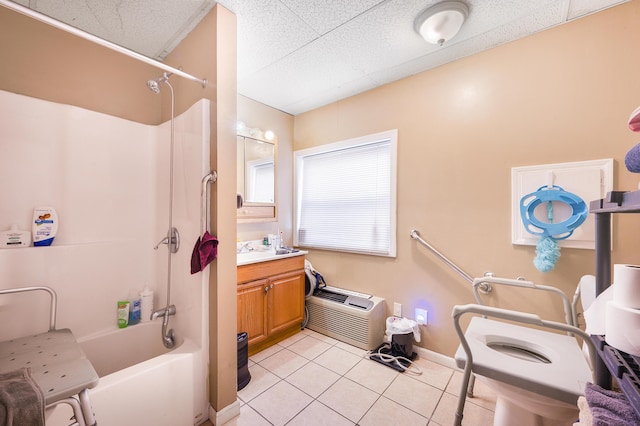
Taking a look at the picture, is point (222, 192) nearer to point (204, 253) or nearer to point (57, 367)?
point (204, 253)

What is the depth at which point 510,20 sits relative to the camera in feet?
→ 5.30

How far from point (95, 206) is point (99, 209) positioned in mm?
29

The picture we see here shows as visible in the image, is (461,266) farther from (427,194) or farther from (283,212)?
(283,212)

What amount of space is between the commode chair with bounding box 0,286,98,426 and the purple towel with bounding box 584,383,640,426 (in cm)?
150

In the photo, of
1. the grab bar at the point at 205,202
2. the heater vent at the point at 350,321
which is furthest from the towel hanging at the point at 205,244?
the heater vent at the point at 350,321

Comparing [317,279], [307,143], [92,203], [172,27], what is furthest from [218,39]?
[317,279]

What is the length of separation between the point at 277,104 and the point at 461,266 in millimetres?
2463

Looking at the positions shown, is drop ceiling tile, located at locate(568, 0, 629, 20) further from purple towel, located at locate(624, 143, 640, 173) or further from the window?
purple towel, located at locate(624, 143, 640, 173)

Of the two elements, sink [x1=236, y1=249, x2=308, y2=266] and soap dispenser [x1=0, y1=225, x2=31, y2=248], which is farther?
sink [x1=236, y1=249, x2=308, y2=266]

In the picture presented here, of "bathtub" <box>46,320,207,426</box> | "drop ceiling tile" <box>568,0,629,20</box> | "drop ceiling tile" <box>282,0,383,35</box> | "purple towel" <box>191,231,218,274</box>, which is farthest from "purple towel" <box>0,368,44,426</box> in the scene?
"drop ceiling tile" <box>568,0,629,20</box>

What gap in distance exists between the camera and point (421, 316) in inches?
85.9

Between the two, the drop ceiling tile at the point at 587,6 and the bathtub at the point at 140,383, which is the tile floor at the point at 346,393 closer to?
the bathtub at the point at 140,383

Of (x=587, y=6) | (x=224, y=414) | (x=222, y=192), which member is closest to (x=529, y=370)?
(x=224, y=414)

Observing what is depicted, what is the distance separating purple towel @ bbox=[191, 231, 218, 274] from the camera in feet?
4.59
